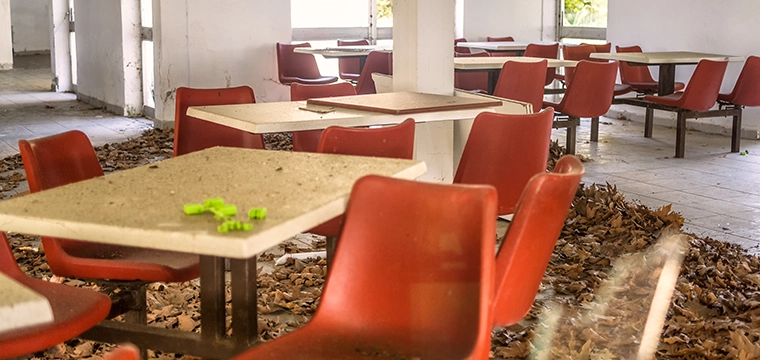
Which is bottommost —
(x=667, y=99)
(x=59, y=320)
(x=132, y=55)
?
(x=59, y=320)

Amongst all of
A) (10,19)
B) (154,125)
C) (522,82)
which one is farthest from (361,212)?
(10,19)

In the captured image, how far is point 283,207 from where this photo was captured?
2039mm

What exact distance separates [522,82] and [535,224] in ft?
16.4

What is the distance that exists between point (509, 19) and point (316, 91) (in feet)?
25.9

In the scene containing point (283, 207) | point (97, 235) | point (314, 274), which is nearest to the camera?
point (97, 235)

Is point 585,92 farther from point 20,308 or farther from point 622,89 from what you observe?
point 20,308

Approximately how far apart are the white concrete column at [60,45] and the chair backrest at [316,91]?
8.66m

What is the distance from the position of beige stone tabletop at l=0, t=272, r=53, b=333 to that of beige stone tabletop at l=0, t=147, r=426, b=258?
0.40 metres

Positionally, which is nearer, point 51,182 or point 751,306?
point 51,182

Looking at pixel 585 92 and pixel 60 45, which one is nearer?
pixel 585 92

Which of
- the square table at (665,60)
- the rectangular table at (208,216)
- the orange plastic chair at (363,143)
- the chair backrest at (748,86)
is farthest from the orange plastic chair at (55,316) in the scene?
the chair backrest at (748,86)

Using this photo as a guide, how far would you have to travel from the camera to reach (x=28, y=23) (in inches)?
801

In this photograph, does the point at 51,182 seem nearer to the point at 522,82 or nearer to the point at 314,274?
the point at 314,274

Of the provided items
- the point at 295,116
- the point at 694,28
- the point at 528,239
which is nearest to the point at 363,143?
the point at 295,116
